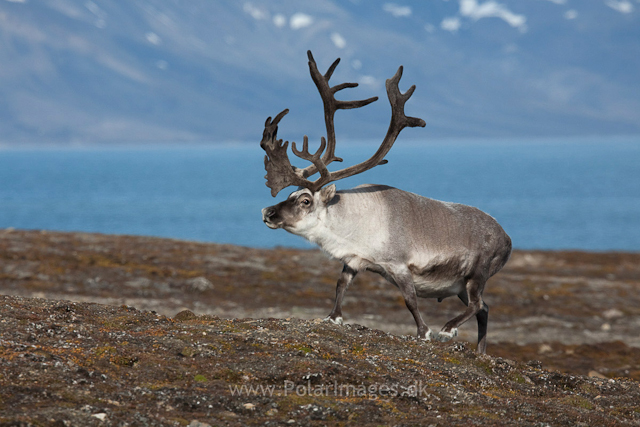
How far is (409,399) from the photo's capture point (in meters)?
9.78

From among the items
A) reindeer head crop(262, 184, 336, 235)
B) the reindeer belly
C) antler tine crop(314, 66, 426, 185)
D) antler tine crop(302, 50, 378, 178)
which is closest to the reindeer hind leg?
the reindeer belly

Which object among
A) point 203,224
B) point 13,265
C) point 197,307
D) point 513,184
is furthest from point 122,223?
point 513,184

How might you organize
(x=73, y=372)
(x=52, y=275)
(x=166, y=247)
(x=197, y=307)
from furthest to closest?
1. (x=166, y=247)
2. (x=52, y=275)
3. (x=197, y=307)
4. (x=73, y=372)

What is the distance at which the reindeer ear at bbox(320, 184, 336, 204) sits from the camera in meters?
13.7

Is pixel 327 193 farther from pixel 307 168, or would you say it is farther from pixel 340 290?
pixel 340 290

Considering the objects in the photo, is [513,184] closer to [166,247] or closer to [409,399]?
[166,247]

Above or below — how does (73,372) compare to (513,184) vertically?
below

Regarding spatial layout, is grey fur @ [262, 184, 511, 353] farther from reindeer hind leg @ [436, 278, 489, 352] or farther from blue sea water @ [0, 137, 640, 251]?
blue sea water @ [0, 137, 640, 251]

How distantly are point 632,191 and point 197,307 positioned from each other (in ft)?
471

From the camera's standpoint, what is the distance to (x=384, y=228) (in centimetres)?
1372

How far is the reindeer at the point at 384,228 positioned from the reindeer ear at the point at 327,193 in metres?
A: 0.02

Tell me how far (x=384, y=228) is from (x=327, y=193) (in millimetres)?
1250

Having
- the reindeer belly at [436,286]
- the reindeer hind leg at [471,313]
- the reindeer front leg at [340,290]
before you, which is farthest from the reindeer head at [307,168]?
the reindeer hind leg at [471,313]

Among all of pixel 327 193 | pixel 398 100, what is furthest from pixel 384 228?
pixel 398 100
